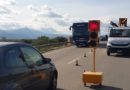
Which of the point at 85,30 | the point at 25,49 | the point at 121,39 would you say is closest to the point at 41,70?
the point at 25,49

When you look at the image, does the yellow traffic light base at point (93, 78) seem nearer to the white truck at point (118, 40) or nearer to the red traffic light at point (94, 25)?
the red traffic light at point (94, 25)

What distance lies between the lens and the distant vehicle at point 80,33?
47300mm

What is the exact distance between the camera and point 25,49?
9375 millimetres

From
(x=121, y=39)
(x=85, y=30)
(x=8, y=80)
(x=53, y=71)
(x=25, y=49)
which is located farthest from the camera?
(x=85, y=30)

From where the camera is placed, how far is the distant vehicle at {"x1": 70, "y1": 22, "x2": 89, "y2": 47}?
155 ft

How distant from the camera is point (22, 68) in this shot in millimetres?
8695

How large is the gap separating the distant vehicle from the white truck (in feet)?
54.2

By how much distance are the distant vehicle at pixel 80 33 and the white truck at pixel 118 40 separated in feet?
54.2

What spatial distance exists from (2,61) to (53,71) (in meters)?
3.23

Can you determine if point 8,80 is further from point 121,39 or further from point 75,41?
point 75,41

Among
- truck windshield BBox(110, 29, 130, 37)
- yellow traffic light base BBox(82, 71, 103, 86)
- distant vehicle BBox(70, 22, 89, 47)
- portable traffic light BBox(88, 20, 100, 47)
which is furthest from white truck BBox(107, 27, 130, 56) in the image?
distant vehicle BBox(70, 22, 89, 47)

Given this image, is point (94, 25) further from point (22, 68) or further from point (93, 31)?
point (22, 68)

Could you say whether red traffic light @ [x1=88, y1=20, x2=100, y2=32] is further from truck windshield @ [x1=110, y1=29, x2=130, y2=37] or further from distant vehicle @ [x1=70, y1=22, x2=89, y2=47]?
distant vehicle @ [x1=70, y1=22, x2=89, y2=47]

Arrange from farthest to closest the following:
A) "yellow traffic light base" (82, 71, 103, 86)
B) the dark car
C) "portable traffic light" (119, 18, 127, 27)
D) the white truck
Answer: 1. "portable traffic light" (119, 18, 127, 27)
2. the white truck
3. "yellow traffic light base" (82, 71, 103, 86)
4. the dark car
